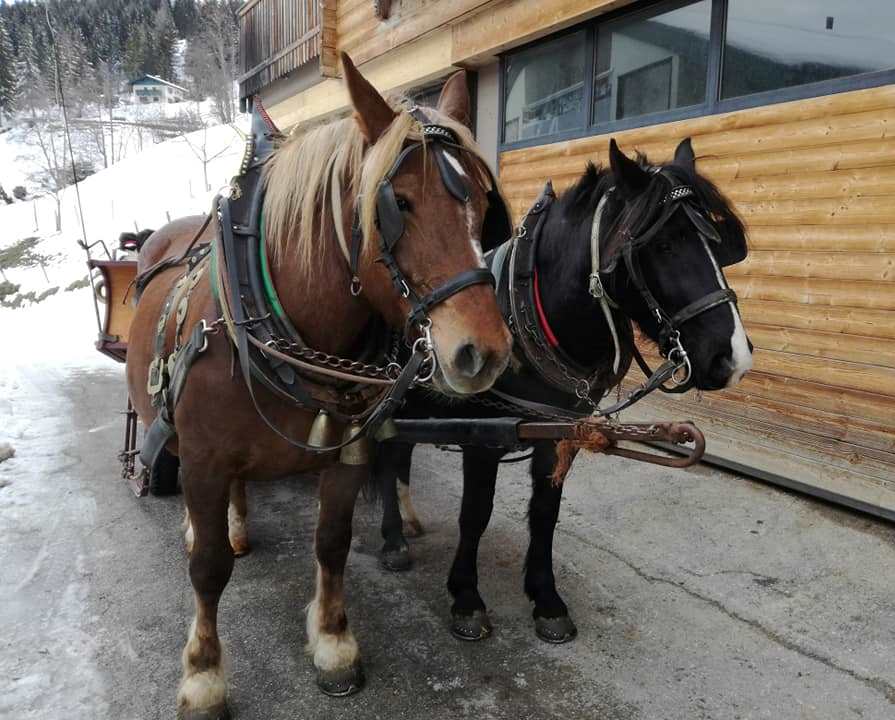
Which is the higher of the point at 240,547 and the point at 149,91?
the point at 149,91

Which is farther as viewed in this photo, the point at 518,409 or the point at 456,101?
the point at 518,409

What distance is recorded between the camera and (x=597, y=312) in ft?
8.02

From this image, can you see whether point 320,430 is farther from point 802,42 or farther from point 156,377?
point 802,42

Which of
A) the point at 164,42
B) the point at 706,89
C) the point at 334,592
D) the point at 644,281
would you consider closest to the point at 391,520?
the point at 334,592

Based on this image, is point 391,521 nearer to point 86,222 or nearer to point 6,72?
point 86,222

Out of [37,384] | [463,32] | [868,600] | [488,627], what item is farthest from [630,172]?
[37,384]

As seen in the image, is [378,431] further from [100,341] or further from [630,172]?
[100,341]

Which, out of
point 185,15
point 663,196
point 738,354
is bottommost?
point 738,354

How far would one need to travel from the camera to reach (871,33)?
3.60m

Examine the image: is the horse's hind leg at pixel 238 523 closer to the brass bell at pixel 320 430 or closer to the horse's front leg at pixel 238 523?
the horse's front leg at pixel 238 523

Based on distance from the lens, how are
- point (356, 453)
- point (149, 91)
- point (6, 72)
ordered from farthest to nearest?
1. point (149, 91)
2. point (6, 72)
3. point (356, 453)

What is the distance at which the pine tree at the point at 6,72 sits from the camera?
54.7 meters

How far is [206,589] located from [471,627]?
1137 millimetres

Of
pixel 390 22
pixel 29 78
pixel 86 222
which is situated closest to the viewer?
pixel 390 22
